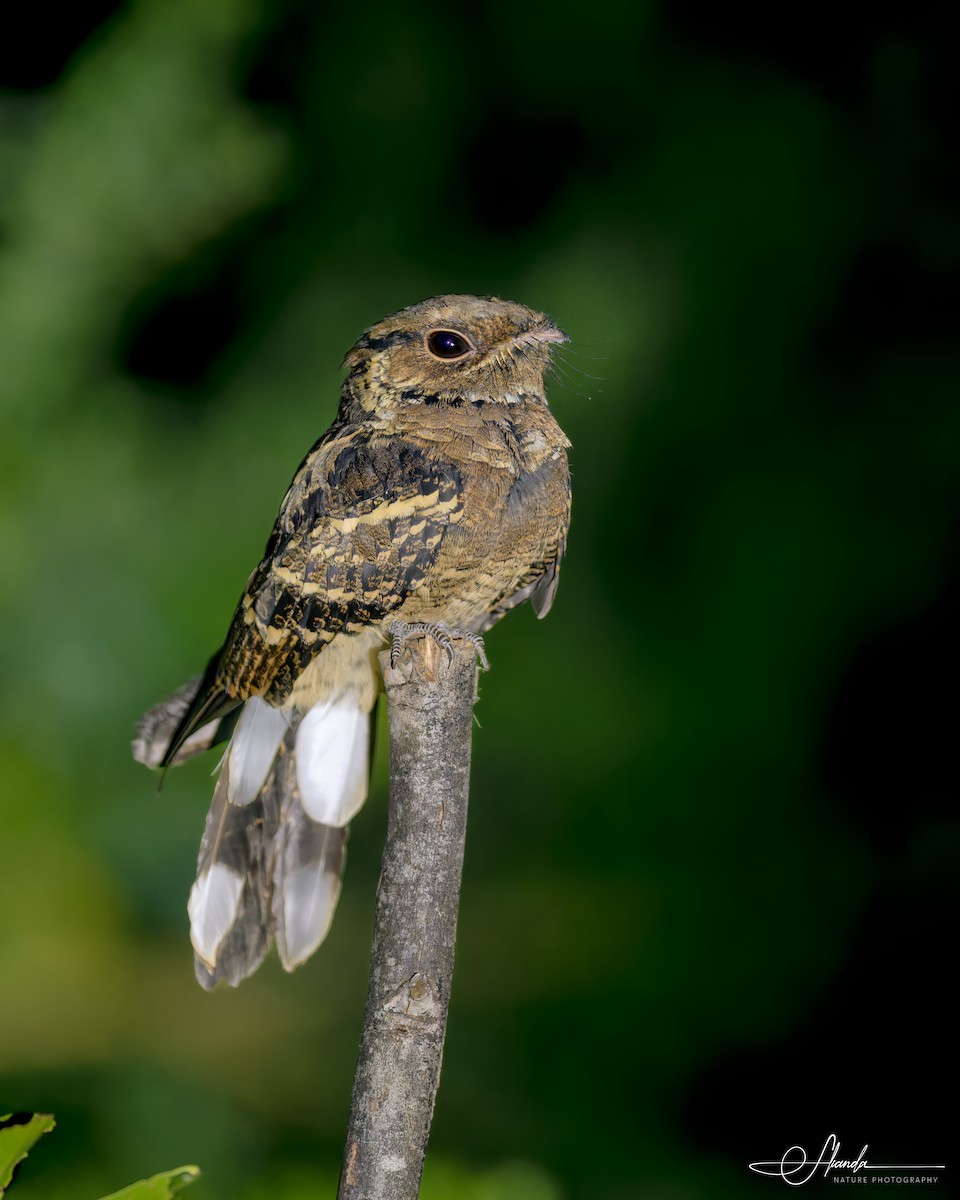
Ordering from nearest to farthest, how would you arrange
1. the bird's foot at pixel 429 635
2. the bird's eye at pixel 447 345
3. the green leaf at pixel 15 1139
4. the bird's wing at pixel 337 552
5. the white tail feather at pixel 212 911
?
the green leaf at pixel 15 1139, the bird's foot at pixel 429 635, the bird's wing at pixel 337 552, the bird's eye at pixel 447 345, the white tail feather at pixel 212 911

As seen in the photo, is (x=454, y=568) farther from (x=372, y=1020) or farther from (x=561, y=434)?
(x=372, y=1020)

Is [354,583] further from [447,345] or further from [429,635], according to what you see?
[447,345]

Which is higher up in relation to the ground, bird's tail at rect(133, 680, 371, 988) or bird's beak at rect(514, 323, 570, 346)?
bird's beak at rect(514, 323, 570, 346)

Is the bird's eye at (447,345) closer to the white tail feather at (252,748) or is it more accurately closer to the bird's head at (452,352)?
the bird's head at (452,352)

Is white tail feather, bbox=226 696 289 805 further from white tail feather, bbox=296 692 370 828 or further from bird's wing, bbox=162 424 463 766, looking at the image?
bird's wing, bbox=162 424 463 766

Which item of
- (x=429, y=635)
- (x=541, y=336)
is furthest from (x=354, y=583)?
(x=541, y=336)

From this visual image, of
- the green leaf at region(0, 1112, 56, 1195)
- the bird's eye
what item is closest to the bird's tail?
the bird's eye

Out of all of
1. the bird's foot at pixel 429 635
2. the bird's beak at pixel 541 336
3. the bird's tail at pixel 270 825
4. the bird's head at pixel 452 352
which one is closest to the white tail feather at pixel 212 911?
the bird's tail at pixel 270 825
